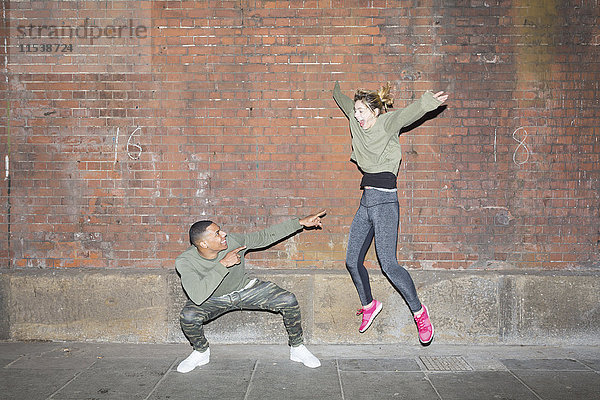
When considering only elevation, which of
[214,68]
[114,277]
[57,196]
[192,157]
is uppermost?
[214,68]

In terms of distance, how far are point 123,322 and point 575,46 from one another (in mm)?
5835

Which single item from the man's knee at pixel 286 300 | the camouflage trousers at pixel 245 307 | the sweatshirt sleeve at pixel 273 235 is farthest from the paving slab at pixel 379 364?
the sweatshirt sleeve at pixel 273 235

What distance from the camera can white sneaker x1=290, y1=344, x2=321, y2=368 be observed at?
5.07m

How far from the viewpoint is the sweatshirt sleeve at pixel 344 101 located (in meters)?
5.41

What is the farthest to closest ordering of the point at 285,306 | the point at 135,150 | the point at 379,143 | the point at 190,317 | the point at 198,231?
1. the point at 135,150
2. the point at 379,143
3. the point at 285,306
4. the point at 190,317
5. the point at 198,231

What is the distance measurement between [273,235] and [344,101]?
1.55 meters

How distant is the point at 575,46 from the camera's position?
580 centimetres

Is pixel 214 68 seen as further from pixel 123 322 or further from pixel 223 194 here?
pixel 123 322

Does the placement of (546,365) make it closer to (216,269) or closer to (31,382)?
(216,269)

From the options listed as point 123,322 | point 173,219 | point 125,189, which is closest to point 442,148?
point 173,219

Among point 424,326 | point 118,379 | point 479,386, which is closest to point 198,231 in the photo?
point 118,379

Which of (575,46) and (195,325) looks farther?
(575,46)

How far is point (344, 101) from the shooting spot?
5410mm

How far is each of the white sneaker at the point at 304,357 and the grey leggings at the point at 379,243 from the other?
2.50 feet
